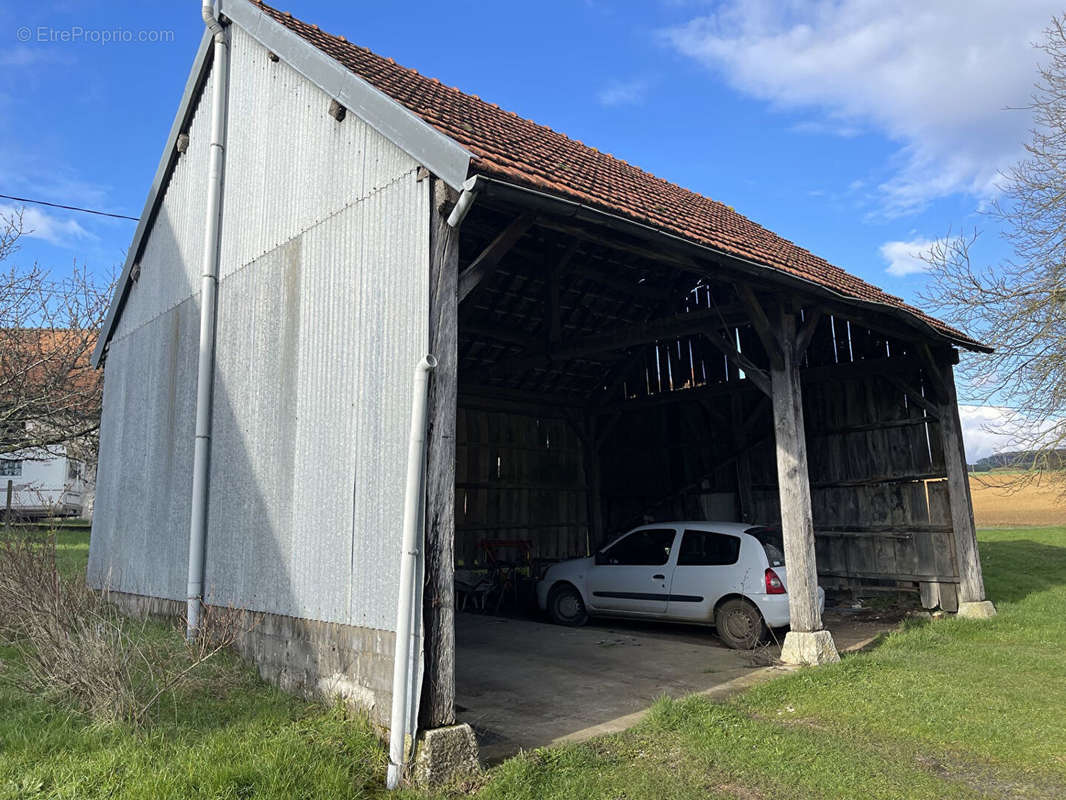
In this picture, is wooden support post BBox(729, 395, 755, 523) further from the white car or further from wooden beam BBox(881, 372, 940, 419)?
the white car

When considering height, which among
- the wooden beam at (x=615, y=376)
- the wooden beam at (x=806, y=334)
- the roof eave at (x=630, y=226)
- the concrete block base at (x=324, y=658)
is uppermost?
the wooden beam at (x=615, y=376)

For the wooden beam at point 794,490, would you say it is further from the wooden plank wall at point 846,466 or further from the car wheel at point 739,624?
the wooden plank wall at point 846,466

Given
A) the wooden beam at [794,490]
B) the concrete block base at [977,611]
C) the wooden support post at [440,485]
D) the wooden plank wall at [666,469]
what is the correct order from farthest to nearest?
the wooden plank wall at [666,469]
the concrete block base at [977,611]
the wooden beam at [794,490]
the wooden support post at [440,485]

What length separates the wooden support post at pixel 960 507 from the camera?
999 centimetres

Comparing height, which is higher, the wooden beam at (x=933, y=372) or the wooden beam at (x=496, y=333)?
the wooden beam at (x=496, y=333)

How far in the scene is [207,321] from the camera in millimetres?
8273

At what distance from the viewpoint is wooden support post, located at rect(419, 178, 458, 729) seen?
4.70 m

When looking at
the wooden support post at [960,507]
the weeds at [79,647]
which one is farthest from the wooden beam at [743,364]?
the weeds at [79,647]

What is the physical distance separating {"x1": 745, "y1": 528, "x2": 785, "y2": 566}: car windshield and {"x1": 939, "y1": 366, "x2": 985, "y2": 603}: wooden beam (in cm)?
272

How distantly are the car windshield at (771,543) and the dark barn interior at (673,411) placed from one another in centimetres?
196

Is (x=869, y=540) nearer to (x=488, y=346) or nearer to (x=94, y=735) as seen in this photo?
(x=488, y=346)

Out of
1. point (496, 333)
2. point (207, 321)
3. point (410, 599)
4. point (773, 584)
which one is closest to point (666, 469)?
point (496, 333)

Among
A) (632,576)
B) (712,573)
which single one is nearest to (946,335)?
(712,573)

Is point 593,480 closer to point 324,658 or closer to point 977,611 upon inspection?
point 977,611
